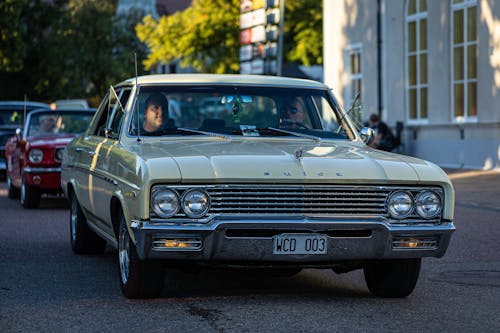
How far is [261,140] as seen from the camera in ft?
30.8

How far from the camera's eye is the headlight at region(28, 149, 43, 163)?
17625mm

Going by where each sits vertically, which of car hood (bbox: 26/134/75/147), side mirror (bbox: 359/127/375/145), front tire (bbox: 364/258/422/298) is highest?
side mirror (bbox: 359/127/375/145)

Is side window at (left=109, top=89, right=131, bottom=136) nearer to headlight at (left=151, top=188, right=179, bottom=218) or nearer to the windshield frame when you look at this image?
the windshield frame

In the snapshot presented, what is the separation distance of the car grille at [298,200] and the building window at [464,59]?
64.5 ft

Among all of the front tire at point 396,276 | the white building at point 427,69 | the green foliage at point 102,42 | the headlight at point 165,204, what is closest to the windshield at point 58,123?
the front tire at point 396,276

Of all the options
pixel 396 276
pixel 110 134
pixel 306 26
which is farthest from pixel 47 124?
pixel 306 26

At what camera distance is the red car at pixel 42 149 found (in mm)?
17562

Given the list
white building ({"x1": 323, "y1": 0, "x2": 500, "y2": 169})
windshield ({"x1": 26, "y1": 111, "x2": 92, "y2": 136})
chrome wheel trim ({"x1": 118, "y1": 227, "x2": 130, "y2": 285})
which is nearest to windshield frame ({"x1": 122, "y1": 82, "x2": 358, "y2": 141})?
chrome wheel trim ({"x1": 118, "y1": 227, "x2": 130, "y2": 285})

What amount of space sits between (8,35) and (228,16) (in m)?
Answer: 9.03

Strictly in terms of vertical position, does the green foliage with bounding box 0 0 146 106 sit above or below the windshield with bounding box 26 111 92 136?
above

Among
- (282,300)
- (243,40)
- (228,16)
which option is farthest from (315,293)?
(228,16)

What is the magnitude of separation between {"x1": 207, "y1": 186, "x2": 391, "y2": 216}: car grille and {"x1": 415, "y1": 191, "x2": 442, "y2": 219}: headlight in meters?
0.24

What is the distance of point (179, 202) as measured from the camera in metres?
8.01

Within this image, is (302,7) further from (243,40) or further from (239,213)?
(239,213)
